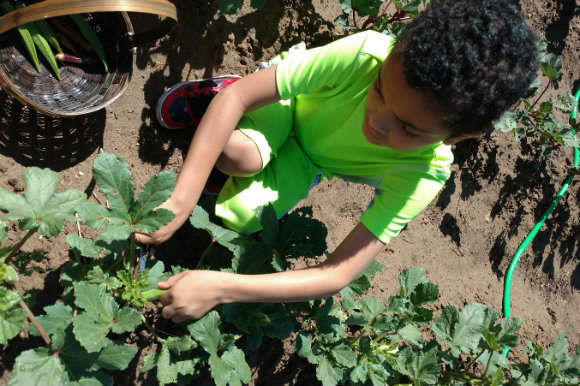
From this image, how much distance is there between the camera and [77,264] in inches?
67.1

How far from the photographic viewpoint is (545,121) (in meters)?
2.97

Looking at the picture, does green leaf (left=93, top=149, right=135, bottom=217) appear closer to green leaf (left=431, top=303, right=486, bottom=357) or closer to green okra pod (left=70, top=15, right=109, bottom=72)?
green okra pod (left=70, top=15, right=109, bottom=72)

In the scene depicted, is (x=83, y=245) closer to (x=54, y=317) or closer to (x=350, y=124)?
(x=54, y=317)

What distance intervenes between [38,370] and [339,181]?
169 centimetres

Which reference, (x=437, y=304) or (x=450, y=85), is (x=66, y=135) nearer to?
(x=450, y=85)

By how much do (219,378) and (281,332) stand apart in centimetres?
36

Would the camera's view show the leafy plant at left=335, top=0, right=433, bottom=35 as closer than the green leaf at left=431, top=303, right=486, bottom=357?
No

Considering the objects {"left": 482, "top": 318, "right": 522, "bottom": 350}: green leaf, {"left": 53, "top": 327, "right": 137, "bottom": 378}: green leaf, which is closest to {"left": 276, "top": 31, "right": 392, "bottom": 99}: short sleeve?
{"left": 53, "top": 327, "right": 137, "bottom": 378}: green leaf

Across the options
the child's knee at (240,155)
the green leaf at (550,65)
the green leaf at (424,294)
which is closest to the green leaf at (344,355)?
the green leaf at (424,294)

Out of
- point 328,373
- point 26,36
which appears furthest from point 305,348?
point 26,36

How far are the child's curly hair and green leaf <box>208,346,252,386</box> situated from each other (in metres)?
1.03

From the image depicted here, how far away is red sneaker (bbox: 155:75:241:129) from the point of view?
2.12 meters

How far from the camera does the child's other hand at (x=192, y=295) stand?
1.51 m

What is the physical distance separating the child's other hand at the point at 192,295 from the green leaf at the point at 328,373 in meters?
0.63
